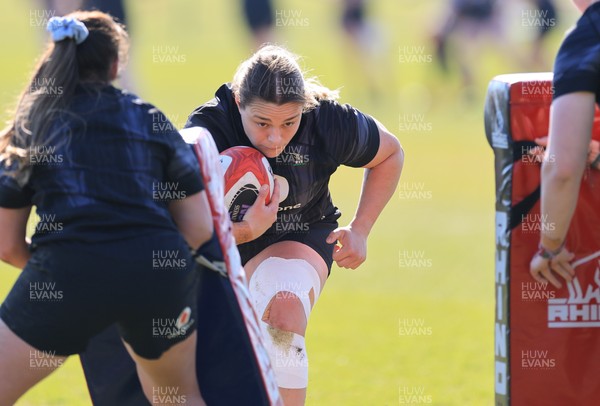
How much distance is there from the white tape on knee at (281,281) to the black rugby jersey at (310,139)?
0.88ft

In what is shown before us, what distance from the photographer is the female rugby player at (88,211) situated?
361 cm

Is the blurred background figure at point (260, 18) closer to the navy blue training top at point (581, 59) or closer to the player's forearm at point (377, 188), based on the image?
the player's forearm at point (377, 188)

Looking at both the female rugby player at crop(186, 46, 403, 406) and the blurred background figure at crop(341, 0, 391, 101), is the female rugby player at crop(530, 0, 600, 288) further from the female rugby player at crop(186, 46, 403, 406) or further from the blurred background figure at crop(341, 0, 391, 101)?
the blurred background figure at crop(341, 0, 391, 101)

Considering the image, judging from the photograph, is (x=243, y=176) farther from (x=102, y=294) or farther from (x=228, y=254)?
(x=102, y=294)

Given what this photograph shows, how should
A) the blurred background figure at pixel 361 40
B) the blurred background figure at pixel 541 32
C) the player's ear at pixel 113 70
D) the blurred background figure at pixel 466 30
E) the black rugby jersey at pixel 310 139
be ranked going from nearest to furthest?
the player's ear at pixel 113 70 → the black rugby jersey at pixel 310 139 → the blurred background figure at pixel 541 32 → the blurred background figure at pixel 466 30 → the blurred background figure at pixel 361 40

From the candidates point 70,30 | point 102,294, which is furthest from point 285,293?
point 70,30

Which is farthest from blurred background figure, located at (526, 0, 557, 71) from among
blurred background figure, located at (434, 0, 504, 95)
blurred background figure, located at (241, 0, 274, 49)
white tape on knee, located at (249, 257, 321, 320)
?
white tape on knee, located at (249, 257, 321, 320)

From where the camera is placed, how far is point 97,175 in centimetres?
363

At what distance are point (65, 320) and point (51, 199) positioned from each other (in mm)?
421

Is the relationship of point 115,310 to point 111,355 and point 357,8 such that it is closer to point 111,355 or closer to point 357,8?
point 111,355

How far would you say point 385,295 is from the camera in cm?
853

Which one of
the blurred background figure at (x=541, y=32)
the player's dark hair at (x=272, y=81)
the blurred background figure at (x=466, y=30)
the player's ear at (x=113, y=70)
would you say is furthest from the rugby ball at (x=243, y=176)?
the blurred background figure at (x=466, y=30)

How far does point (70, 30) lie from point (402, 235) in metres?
7.27

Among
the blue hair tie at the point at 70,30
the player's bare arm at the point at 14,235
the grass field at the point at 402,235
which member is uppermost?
the blue hair tie at the point at 70,30
